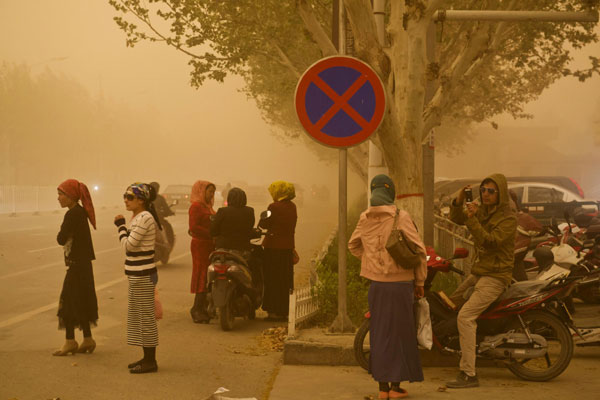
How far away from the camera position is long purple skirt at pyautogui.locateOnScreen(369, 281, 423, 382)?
19.9 ft

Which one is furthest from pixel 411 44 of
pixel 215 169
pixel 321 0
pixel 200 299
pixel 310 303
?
pixel 215 169

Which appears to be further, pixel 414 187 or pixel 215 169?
pixel 215 169

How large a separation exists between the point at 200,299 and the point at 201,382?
10.6 feet

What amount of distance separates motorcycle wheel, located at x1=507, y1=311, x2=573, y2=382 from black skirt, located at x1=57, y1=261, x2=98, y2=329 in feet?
13.4

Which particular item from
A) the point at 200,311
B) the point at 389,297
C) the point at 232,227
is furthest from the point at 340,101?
the point at 200,311

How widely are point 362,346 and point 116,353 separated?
2.61 metres

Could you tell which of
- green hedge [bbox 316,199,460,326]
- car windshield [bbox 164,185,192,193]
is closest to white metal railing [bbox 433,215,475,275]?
green hedge [bbox 316,199,460,326]

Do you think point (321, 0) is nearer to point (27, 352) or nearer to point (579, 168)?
point (27, 352)

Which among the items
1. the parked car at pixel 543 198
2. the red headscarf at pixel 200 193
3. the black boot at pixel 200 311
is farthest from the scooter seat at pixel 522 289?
the parked car at pixel 543 198

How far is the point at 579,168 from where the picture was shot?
87125 millimetres

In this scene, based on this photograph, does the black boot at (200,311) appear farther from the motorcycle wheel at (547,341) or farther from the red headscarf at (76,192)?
the motorcycle wheel at (547,341)

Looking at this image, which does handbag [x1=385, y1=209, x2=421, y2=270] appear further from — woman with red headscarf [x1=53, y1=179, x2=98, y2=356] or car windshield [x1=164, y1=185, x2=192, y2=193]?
car windshield [x1=164, y1=185, x2=192, y2=193]

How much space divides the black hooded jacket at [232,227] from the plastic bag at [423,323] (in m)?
3.80

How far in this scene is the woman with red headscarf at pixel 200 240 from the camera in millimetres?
10133
